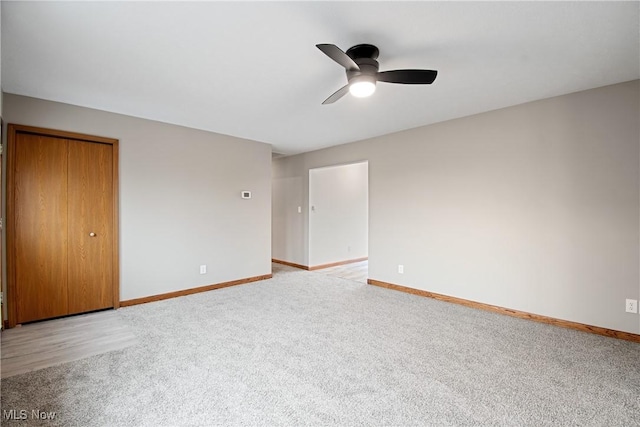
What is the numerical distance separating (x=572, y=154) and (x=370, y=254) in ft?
9.27

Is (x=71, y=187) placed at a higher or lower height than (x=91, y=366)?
higher

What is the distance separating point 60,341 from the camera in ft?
9.21

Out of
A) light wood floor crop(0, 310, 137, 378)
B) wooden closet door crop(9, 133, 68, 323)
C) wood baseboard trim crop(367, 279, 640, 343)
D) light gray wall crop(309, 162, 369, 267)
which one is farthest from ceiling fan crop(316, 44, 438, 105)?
light gray wall crop(309, 162, 369, 267)

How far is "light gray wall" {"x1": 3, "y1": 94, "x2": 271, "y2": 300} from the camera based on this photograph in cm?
368

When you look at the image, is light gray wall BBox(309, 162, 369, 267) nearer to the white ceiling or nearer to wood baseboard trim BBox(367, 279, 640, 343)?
wood baseboard trim BBox(367, 279, 640, 343)

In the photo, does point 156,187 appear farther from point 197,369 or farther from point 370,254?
point 370,254

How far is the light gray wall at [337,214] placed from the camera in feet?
20.1

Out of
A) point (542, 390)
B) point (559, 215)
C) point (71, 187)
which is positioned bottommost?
point (542, 390)

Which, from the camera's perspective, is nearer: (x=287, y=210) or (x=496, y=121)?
(x=496, y=121)

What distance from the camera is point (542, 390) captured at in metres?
2.03

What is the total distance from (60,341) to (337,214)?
15.9 feet

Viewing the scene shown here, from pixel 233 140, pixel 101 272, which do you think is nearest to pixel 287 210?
pixel 233 140

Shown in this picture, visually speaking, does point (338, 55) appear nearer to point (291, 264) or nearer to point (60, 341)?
point (60, 341)

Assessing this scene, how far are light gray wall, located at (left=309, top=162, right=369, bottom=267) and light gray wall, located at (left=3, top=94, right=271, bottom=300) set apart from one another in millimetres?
1125
